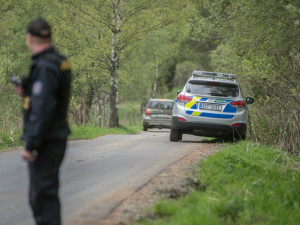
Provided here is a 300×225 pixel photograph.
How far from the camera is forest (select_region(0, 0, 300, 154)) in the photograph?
37.6ft

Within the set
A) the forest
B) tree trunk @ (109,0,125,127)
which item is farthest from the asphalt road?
tree trunk @ (109,0,125,127)

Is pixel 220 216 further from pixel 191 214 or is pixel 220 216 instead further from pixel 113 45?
pixel 113 45

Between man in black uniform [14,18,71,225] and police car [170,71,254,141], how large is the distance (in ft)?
32.8

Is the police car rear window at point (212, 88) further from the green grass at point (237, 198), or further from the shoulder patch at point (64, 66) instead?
the shoulder patch at point (64, 66)

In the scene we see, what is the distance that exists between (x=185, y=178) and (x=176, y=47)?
44228 millimetres

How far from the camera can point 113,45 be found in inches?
953

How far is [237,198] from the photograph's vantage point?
6773 mm

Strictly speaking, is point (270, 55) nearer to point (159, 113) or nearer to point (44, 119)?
→ point (44, 119)

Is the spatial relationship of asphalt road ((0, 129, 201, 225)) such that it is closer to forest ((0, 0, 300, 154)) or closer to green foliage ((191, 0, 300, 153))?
green foliage ((191, 0, 300, 153))

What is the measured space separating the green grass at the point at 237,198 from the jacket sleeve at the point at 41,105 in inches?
71.2

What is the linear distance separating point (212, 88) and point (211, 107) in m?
0.55

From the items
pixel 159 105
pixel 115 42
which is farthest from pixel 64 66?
pixel 159 105

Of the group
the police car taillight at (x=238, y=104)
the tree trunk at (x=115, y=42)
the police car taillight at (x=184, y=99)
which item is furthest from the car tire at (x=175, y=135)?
the tree trunk at (x=115, y=42)

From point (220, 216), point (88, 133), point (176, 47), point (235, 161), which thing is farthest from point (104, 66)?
point (176, 47)
